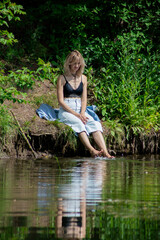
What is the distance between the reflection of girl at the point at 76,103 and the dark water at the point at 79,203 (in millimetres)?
1840

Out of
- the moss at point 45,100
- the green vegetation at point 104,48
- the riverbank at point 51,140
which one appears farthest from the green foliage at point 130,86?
the moss at point 45,100

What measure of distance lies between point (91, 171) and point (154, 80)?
533cm

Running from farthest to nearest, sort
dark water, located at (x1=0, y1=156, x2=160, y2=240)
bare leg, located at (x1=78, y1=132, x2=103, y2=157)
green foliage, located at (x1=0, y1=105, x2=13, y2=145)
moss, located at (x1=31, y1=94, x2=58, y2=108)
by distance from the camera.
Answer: moss, located at (x1=31, y1=94, x2=58, y2=108)
bare leg, located at (x1=78, y1=132, x2=103, y2=157)
green foliage, located at (x1=0, y1=105, x2=13, y2=145)
dark water, located at (x1=0, y1=156, x2=160, y2=240)

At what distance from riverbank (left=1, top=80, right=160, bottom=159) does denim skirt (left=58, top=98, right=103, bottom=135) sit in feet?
0.46

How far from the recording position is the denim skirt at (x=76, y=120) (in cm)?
875

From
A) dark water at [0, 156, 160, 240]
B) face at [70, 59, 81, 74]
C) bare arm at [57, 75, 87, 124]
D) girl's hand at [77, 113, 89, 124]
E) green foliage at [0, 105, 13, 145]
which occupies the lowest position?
dark water at [0, 156, 160, 240]

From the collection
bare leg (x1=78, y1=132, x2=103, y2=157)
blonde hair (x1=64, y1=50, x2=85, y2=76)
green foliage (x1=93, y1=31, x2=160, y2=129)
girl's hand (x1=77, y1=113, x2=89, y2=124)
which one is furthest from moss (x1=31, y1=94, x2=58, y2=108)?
bare leg (x1=78, y1=132, x2=103, y2=157)

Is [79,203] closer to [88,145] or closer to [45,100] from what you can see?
[88,145]

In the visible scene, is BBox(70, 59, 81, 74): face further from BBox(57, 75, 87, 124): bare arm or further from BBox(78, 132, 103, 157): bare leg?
BBox(78, 132, 103, 157): bare leg

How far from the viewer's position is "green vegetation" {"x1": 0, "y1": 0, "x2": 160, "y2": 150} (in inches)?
415

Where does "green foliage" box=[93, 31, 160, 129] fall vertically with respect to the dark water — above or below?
above

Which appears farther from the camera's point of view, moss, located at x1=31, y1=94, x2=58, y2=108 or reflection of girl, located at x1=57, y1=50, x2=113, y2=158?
moss, located at x1=31, y1=94, x2=58, y2=108

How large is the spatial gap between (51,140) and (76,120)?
22.8 inches

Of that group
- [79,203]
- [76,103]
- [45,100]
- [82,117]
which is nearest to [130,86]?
[45,100]
